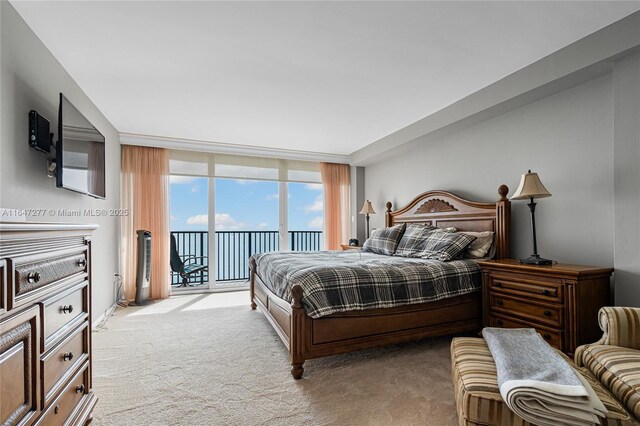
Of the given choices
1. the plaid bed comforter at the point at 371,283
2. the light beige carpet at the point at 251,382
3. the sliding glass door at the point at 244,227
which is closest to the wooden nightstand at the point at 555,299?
the plaid bed comforter at the point at 371,283

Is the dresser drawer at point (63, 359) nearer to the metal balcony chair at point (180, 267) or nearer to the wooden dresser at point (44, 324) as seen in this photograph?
the wooden dresser at point (44, 324)

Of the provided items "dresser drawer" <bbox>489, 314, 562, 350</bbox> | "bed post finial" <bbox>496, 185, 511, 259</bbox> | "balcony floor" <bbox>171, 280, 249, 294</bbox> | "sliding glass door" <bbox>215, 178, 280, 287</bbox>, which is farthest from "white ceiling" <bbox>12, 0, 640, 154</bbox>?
"balcony floor" <bbox>171, 280, 249, 294</bbox>

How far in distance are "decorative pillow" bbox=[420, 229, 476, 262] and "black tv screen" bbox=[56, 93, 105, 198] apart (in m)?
3.24

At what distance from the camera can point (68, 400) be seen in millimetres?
1481

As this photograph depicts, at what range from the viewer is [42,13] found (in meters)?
2.01

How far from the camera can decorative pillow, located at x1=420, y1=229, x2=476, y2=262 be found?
3.15m

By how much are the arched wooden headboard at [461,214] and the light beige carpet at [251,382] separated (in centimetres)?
124

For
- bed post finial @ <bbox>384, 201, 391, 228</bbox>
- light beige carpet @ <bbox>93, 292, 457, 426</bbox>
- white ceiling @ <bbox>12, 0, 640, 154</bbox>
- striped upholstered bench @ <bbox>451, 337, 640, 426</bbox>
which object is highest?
white ceiling @ <bbox>12, 0, 640, 154</bbox>

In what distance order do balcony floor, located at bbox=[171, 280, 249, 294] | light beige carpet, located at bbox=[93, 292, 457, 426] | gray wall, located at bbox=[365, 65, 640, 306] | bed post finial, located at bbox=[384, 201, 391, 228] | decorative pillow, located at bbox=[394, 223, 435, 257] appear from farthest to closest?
balcony floor, located at bbox=[171, 280, 249, 294] < bed post finial, located at bbox=[384, 201, 391, 228] < decorative pillow, located at bbox=[394, 223, 435, 257] < gray wall, located at bbox=[365, 65, 640, 306] < light beige carpet, located at bbox=[93, 292, 457, 426]

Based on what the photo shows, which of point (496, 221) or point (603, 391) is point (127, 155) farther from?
point (603, 391)

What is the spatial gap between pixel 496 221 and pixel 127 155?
504cm

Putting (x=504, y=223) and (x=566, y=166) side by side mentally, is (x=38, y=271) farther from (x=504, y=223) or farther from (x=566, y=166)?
(x=566, y=166)

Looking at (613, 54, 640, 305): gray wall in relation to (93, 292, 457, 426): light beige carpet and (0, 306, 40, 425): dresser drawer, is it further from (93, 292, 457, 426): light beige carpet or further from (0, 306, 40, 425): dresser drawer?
(0, 306, 40, 425): dresser drawer

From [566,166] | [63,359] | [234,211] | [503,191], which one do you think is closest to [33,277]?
[63,359]
